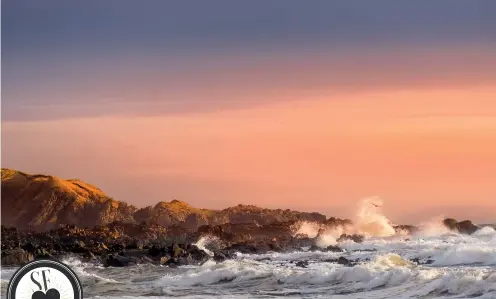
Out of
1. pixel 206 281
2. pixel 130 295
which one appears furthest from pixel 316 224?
pixel 130 295

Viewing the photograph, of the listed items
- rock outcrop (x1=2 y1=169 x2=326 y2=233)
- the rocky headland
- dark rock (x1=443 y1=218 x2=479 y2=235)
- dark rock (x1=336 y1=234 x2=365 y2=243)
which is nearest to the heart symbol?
the rocky headland

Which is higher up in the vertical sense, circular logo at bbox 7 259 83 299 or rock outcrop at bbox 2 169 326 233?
rock outcrop at bbox 2 169 326 233

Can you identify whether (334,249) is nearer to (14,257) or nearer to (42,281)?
(14,257)

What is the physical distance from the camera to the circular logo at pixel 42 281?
248 inches

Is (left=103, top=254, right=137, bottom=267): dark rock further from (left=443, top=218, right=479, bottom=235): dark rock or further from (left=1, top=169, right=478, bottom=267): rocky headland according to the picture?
(left=443, top=218, right=479, bottom=235): dark rock

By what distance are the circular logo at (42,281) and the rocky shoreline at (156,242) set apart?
11.3m

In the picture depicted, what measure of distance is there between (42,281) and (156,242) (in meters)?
19.6

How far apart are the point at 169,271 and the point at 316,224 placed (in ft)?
55.3

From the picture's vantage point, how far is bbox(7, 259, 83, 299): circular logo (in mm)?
6297

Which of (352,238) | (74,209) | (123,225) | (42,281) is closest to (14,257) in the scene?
(123,225)

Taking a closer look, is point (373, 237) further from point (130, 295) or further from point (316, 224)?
point (130, 295)

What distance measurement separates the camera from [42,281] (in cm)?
632

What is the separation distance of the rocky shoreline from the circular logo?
11.3 meters

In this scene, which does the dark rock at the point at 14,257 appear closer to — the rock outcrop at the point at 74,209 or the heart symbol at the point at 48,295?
the rock outcrop at the point at 74,209
